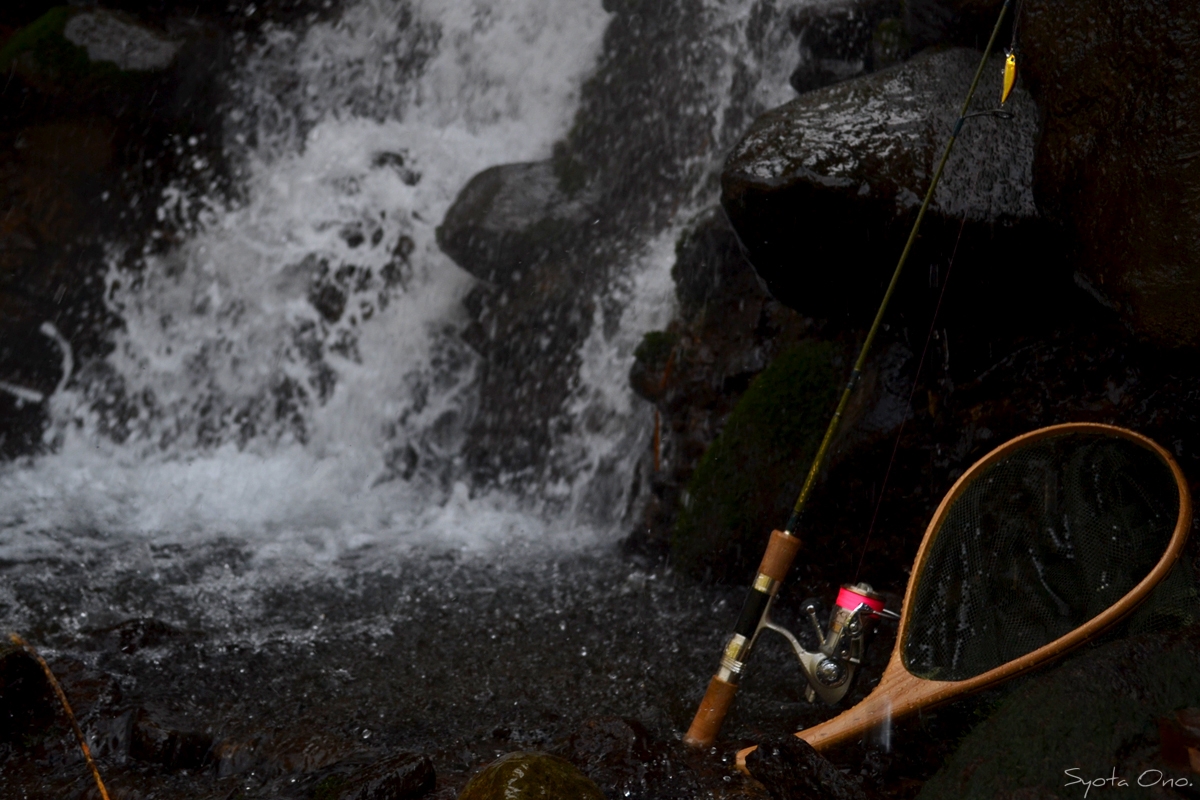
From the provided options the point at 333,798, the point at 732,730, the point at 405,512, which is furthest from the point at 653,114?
the point at 333,798

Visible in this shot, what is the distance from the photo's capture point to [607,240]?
7129mm

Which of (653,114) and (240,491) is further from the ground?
(653,114)

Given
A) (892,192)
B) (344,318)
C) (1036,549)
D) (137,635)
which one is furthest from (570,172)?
(1036,549)

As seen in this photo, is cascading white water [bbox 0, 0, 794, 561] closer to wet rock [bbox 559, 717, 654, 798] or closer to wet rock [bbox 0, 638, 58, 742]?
wet rock [bbox 0, 638, 58, 742]

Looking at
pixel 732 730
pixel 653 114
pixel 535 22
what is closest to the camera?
pixel 732 730

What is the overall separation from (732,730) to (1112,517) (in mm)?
1370

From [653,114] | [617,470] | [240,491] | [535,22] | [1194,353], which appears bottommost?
[240,491]

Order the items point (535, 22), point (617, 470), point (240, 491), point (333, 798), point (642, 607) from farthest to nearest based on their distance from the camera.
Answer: point (535, 22)
point (240, 491)
point (617, 470)
point (642, 607)
point (333, 798)

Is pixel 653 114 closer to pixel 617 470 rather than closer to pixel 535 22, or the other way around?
pixel 535 22

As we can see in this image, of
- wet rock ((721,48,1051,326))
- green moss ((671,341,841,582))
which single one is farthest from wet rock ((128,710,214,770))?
wet rock ((721,48,1051,326))

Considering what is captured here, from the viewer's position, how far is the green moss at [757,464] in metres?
4.43

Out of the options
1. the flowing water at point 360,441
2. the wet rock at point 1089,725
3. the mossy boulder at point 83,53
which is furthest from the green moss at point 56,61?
the wet rock at point 1089,725

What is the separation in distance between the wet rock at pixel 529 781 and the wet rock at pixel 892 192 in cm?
231

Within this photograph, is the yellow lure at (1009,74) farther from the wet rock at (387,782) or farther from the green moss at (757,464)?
the wet rock at (387,782)
